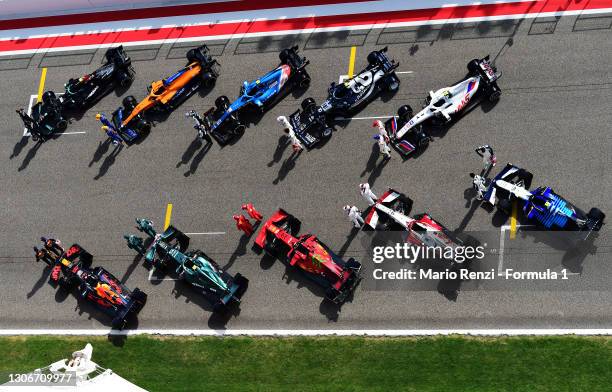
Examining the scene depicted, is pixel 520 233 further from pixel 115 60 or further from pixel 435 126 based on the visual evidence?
pixel 115 60

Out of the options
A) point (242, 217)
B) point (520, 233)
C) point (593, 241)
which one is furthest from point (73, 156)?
point (593, 241)

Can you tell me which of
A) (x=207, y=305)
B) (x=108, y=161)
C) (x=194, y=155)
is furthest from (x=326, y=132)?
(x=108, y=161)

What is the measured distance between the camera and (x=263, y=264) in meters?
26.0

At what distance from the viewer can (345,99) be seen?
1093 inches

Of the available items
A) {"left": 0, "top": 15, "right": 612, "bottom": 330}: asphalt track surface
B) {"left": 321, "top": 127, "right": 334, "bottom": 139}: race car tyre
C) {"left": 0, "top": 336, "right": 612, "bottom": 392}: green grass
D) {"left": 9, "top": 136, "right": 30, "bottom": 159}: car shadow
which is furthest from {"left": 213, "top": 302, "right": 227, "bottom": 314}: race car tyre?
{"left": 9, "top": 136, "right": 30, "bottom": 159}: car shadow

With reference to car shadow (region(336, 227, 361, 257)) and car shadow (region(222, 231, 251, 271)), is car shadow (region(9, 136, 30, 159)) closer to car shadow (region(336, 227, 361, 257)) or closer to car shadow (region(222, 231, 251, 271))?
car shadow (region(222, 231, 251, 271))

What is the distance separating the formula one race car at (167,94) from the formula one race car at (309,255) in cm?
915

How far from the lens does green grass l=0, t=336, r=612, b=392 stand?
22.0 m

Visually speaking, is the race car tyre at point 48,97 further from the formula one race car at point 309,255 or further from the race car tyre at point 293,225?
the race car tyre at point 293,225

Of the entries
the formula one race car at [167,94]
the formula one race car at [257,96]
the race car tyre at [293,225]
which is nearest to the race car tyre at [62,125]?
the formula one race car at [167,94]

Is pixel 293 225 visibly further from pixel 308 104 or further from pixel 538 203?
pixel 538 203

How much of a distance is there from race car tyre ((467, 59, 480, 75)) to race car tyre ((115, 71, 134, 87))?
18376 mm

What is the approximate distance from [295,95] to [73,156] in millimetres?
12591

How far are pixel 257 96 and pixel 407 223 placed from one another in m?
10.4
